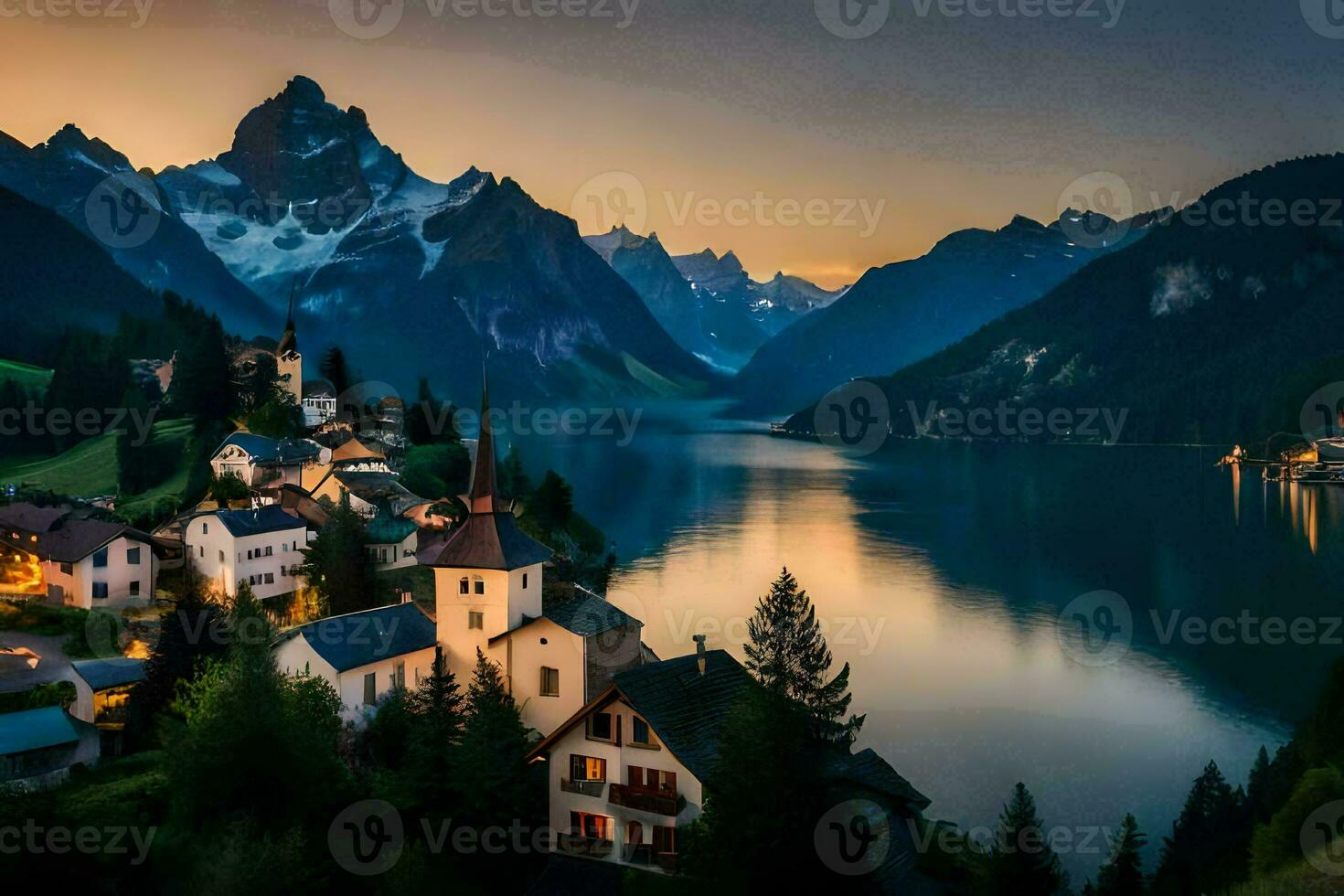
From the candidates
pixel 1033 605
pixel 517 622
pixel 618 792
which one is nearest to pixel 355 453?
pixel 517 622

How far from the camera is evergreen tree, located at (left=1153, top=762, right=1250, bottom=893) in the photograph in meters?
20.2

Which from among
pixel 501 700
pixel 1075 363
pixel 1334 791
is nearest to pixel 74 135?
pixel 1075 363

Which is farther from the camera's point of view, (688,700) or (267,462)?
(267,462)

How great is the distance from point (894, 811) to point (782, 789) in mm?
4352

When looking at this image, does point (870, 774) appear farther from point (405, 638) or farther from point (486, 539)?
point (405, 638)

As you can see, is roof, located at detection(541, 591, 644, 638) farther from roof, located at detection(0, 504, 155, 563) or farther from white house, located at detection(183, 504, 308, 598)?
roof, located at detection(0, 504, 155, 563)

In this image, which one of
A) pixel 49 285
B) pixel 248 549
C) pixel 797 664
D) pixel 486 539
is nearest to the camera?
pixel 797 664

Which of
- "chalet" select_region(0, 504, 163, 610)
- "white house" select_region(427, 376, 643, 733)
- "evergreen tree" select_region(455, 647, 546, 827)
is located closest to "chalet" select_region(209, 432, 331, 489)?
"chalet" select_region(0, 504, 163, 610)

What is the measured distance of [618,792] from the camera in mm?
20047

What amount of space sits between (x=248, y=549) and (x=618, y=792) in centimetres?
1969

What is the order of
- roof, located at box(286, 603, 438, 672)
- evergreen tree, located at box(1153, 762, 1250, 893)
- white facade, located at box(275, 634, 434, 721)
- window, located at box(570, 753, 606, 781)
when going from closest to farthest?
evergreen tree, located at box(1153, 762, 1250, 893)
window, located at box(570, 753, 606, 781)
white facade, located at box(275, 634, 434, 721)
roof, located at box(286, 603, 438, 672)

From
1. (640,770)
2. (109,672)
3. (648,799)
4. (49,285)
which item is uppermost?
(49,285)

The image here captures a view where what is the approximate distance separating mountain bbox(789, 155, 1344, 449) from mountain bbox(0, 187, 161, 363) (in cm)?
12237

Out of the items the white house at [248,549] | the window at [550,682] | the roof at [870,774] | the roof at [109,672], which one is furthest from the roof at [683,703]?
the white house at [248,549]
